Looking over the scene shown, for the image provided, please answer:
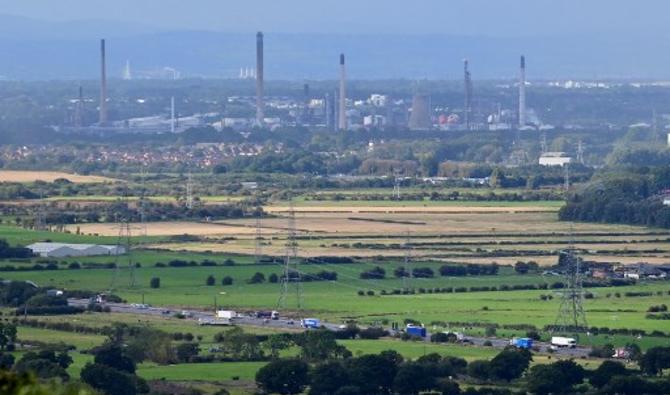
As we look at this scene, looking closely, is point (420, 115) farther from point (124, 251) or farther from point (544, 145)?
point (124, 251)

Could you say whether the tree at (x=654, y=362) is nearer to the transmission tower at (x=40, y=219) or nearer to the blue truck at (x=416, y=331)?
the blue truck at (x=416, y=331)

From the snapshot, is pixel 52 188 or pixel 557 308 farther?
pixel 52 188

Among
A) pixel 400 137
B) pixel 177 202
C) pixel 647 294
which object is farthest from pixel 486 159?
pixel 647 294

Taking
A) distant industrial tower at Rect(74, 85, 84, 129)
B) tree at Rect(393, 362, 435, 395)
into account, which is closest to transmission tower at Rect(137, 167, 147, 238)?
tree at Rect(393, 362, 435, 395)

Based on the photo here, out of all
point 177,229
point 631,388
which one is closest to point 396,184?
point 177,229

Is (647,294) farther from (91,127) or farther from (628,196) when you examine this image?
(91,127)

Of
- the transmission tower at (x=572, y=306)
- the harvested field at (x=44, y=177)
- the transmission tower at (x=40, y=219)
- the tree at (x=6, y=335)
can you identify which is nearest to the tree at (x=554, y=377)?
the transmission tower at (x=572, y=306)

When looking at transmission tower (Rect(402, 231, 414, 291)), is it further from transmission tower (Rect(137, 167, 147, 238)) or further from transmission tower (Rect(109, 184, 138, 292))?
transmission tower (Rect(137, 167, 147, 238))
